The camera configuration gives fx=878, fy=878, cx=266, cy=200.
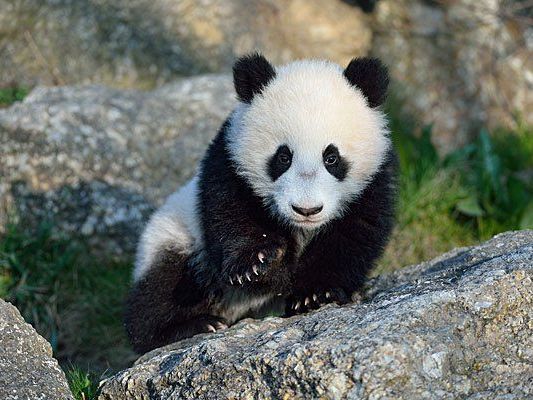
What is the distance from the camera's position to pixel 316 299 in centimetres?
434

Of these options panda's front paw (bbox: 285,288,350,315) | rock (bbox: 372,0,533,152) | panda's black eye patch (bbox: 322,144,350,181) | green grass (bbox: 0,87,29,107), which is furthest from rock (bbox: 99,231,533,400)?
rock (bbox: 372,0,533,152)

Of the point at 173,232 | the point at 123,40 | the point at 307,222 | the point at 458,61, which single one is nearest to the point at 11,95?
the point at 123,40

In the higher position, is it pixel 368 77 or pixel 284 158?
pixel 368 77

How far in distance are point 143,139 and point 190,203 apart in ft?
6.67

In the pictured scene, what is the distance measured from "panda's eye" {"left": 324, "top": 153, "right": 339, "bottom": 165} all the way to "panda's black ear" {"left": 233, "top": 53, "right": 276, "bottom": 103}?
53 centimetres

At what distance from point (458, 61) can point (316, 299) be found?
202 inches

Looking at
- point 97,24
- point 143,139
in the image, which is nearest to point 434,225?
point 143,139

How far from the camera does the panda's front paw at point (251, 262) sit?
4.27 m

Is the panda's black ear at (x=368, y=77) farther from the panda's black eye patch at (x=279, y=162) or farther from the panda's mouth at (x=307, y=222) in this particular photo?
the panda's mouth at (x=307, y=222)

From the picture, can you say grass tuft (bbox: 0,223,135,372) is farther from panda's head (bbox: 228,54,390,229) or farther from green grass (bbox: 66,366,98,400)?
panda's head (bbox: 228,54,390,229)

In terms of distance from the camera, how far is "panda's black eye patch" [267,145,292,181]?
416 cm

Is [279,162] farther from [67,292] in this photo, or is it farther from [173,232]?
[67,292]

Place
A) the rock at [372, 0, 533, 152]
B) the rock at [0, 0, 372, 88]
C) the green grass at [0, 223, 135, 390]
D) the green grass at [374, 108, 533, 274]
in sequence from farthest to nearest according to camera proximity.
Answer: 1. the rock at [372, 0, 533, 152]
2. the rock at [0, 0, 372, 88]
3. the green grass at [374, 108, 533, 274]
4. the green grass at [0, 223, 135, 390]

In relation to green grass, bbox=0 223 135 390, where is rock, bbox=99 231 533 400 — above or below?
above
